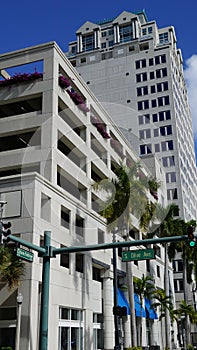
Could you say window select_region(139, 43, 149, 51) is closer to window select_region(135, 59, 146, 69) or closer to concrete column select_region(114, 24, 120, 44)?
window select_region(135, 59, 146, 69)

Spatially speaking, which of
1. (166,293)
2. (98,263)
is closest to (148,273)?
(166,293)

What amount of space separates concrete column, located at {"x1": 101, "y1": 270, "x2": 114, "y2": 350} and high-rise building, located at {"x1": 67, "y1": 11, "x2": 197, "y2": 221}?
143ft

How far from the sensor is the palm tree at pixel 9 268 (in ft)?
74.8

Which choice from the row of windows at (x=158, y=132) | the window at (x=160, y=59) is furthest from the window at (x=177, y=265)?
the window at (x=160, y=59)

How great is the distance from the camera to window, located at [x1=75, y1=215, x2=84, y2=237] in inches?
1359

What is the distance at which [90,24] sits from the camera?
104 m

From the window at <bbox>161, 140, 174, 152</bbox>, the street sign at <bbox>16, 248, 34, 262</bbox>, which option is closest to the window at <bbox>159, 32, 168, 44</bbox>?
the window at <bbox>161, 140, 174, 152</bbox>

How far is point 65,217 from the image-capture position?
112ft

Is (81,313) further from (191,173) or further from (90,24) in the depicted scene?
(90,24)

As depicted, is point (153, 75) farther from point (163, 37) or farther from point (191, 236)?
point (191, 236)

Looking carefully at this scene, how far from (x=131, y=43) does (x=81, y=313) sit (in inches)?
2928

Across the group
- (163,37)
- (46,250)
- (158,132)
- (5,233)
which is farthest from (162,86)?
(5,233)

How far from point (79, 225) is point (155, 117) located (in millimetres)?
54933

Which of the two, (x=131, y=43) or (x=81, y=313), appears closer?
(x=81, y=313)
